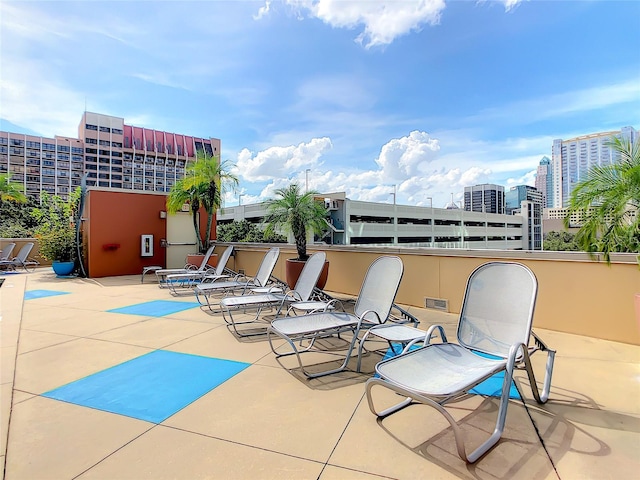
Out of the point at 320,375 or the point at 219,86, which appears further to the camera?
the point at 219,86

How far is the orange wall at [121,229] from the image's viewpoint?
10117 millimetres

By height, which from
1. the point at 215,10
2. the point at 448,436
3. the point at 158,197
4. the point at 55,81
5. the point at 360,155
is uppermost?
the point at 360,155

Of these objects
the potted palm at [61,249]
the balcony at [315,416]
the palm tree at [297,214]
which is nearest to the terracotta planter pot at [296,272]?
the palm tree at [297,214]

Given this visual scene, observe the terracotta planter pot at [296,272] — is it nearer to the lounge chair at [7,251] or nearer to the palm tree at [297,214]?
the palm tree at [297,214]

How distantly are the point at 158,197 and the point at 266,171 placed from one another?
50.5 ft

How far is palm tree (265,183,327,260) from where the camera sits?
7.33 meters

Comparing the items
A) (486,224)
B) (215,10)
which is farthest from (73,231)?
(486,224)

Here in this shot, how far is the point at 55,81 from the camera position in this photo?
28.3 feet

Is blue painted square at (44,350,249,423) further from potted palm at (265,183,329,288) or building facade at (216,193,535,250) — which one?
building facade at (216,193,535,250)

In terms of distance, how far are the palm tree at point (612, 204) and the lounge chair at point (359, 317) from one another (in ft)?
7.86

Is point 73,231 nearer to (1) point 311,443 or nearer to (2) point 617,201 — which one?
(1) point 311,443

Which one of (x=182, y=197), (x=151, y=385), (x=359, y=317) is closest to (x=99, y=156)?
(x=182, y=197)

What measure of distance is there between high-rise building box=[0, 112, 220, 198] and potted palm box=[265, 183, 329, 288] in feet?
225

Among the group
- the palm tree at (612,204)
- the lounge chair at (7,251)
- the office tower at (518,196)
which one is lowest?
the lounge chair at (7,251)
